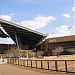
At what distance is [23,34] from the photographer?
93.2 m

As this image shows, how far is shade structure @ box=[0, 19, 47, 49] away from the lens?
82863mm

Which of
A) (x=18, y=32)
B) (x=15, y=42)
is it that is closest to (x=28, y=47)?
(x=15, y=42)

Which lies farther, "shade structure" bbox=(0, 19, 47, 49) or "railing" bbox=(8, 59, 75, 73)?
"shade structure" bbox=(0, 19, 47, 49)

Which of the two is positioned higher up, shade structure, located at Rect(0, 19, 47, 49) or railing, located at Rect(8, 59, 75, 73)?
shade structure, located at Rect(0, 19, 47, 49)

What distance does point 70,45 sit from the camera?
307 ft

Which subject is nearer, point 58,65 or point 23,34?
point 58,65

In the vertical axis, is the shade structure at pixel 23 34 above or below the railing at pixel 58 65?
above

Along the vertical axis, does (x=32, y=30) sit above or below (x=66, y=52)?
above

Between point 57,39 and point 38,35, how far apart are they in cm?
895

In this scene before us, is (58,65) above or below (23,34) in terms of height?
below

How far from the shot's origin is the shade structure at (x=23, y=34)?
3262 inches

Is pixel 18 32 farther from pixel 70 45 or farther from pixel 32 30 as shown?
pixel 70 45

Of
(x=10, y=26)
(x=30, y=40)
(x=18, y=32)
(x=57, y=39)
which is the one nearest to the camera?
(x=10, y=26)

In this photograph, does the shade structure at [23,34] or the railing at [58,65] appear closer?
the railing at [58,65]
